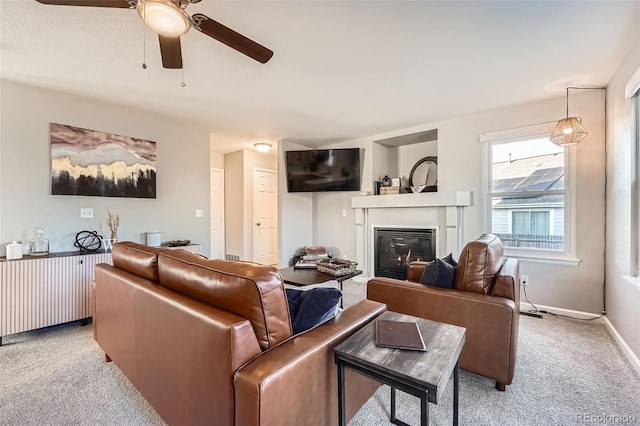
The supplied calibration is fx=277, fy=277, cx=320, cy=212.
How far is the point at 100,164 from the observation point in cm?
305

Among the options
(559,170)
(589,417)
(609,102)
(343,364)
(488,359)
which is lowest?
(589,417)

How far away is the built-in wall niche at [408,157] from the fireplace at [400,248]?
71 centimetres

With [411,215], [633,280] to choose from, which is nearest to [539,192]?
[633,280]

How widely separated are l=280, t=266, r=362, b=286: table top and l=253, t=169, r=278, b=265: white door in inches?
105

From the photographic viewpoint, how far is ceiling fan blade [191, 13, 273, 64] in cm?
145

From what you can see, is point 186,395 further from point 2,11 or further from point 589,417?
point 2,11

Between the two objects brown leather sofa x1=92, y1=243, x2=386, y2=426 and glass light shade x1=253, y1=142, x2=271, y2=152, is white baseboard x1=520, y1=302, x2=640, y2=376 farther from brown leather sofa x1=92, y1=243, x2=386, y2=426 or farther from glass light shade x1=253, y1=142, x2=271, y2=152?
glass light shade x1=253, y1=142, x2=271, y2=152

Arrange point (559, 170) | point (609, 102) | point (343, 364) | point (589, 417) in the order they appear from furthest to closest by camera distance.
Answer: point (559, 170) → point (609, 102) → point (589, 417) → point (343, 364)

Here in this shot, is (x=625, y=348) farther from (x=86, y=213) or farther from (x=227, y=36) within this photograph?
(x=86, y=213)

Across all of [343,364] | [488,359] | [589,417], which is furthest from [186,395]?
[589,417]

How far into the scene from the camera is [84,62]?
2.21m

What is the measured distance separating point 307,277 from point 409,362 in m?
1.75

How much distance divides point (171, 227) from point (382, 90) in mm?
3101

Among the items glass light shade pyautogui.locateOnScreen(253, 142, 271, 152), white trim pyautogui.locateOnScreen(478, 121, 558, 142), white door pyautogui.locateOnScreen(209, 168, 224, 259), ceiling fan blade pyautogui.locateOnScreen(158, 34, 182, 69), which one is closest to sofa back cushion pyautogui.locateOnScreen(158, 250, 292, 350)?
ceiling fan blade pyautogui.locateOnScreen(158, 34, 182, 69)
